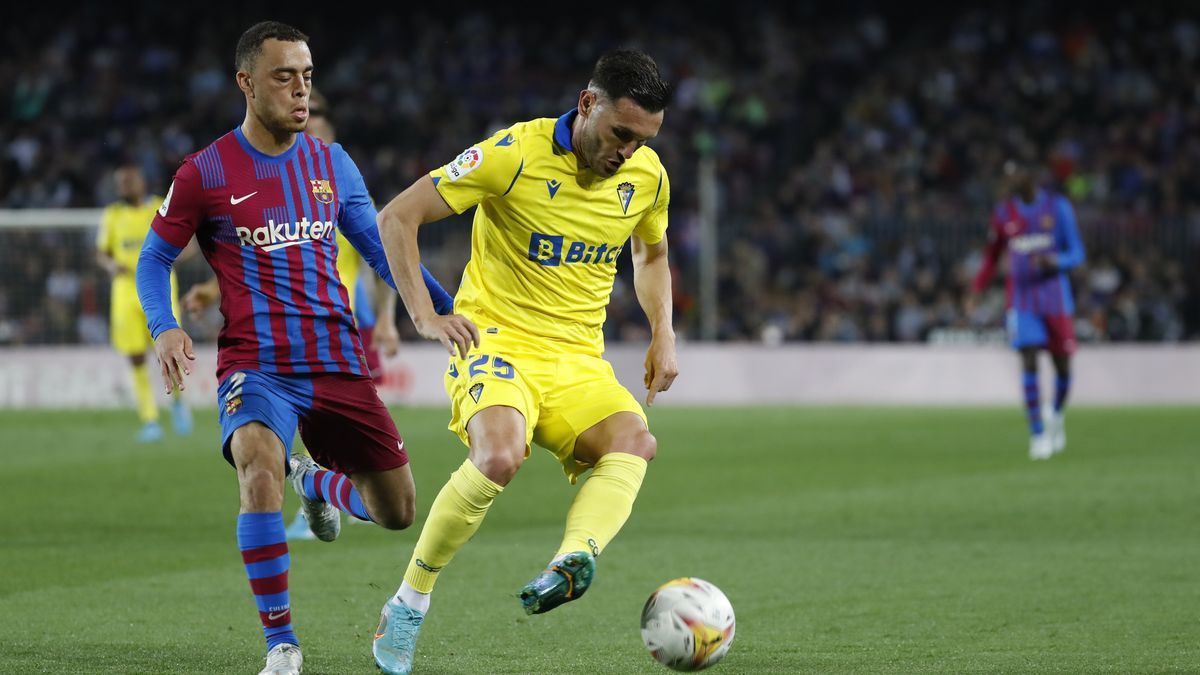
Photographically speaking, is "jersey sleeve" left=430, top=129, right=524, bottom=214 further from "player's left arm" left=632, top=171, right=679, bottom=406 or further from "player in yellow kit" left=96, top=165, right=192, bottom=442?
"player in yellow kit" left=96, top=165, right=192, bottom=442

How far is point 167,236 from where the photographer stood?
5418 mm

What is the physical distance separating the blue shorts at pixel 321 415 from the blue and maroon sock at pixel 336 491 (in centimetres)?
21

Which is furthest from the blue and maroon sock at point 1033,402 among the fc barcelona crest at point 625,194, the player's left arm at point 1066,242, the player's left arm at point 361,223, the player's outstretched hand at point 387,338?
the player's left arm at point 361,223

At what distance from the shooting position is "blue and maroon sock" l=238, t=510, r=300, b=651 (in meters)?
5.17

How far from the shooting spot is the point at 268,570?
5.17m

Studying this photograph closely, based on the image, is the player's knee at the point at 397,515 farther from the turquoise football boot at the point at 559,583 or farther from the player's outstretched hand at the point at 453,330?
the turquoise football boot at the point at 559,583

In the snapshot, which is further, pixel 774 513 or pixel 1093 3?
pixel 1093 3

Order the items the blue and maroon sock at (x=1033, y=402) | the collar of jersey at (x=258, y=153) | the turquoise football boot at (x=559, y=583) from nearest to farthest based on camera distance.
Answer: the turquoise football boot at (x=559, y=583) → the collar of jersey at (x=258, y=153) → the blue and maroon sock at (x=1033, y=402)

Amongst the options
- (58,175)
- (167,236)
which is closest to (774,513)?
(167,236)

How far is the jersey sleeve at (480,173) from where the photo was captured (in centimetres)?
565

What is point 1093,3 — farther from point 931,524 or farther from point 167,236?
point 167,236

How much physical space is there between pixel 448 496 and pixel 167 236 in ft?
4.12

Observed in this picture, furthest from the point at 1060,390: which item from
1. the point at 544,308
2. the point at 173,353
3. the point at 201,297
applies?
the point at 173,353

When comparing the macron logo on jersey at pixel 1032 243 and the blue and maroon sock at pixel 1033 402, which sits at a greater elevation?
the macron logo on jersey at pixel 1032 243
